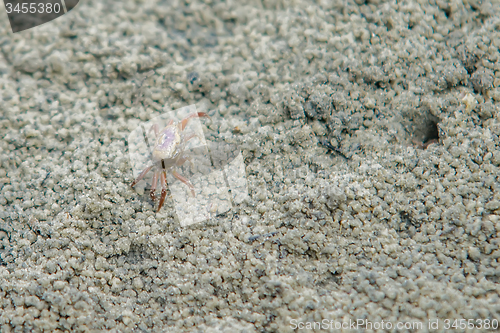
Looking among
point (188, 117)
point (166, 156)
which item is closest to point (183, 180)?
point (166, 156)

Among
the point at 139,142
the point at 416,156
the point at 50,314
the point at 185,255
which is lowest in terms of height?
the point at 50,314

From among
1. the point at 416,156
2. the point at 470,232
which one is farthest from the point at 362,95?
the point at 470,232

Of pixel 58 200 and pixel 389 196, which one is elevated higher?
pixel 389 196

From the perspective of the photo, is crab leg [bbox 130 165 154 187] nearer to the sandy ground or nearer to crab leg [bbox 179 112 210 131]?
the sandy ground

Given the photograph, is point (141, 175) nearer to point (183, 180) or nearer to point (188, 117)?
point (183, 180)

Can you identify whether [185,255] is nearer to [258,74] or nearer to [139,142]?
[139,142]
